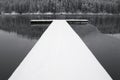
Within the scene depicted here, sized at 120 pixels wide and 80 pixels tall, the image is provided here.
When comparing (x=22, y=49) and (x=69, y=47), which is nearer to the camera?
(x=69, y=47)

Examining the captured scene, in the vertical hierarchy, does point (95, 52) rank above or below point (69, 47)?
below

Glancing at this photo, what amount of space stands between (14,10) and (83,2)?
73.5 ft

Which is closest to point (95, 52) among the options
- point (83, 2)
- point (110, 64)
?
point (110, 64)

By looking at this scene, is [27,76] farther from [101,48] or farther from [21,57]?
[101,48]

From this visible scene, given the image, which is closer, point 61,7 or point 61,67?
point 61,67

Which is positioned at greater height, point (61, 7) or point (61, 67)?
point (61, 7)

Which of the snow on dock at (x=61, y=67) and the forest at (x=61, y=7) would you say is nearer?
the snow on dock at (x=61, y=67)

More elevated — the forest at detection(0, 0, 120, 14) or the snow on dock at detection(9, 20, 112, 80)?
the forest at detection(0, 0, 120, 14)

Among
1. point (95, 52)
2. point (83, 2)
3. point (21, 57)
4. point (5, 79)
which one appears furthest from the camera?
point (83, 2)

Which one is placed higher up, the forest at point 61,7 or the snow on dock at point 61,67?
the forest at point 61,7

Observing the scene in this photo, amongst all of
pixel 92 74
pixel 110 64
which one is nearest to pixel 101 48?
pixel 110 64

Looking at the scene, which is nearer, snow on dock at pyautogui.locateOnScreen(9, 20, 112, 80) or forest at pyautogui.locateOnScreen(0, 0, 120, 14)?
snow on dock at pyautogui.locateOnScreen(9, 20, 112, 80)

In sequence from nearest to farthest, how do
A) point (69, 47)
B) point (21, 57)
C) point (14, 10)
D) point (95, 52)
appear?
1. point (69, 47)
2. point (21, 57)
3. point (95, 52)
4. point (14, 10)

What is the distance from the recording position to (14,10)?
53.0m
